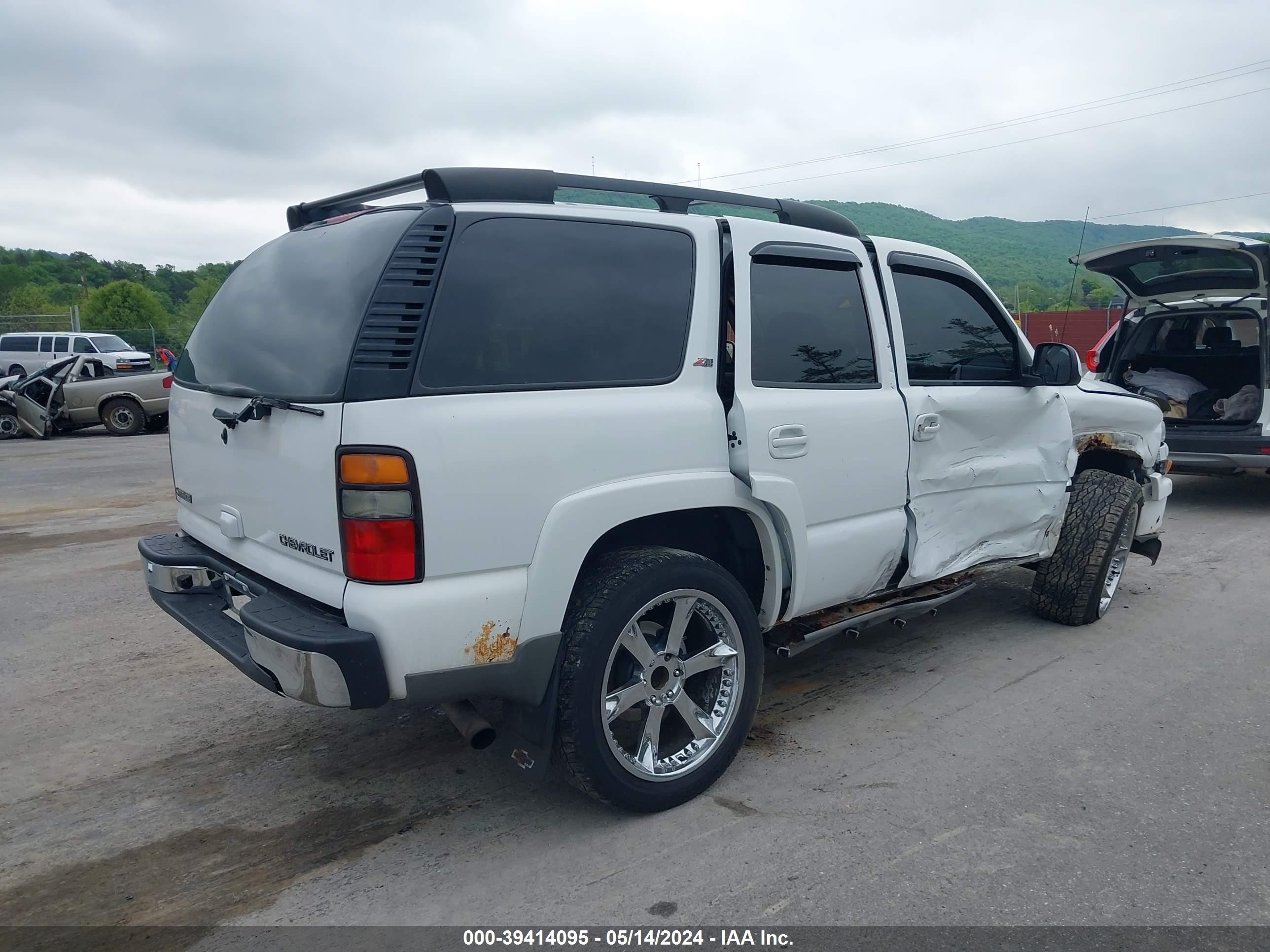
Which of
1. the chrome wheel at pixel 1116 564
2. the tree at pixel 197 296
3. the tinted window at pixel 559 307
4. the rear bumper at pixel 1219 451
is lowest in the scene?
the chrome wheel at pixel 1116 564

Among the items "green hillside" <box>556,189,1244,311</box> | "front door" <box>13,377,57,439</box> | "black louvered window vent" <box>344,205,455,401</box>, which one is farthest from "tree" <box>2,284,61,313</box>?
"black louvered window vent" <box>344,205,455,401</box>

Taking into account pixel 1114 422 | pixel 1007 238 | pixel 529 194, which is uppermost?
pixel 1007 238

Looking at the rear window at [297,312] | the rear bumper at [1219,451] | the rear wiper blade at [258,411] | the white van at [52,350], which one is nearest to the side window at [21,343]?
the white van at [52,350]

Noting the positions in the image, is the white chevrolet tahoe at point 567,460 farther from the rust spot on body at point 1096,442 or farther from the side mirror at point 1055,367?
the rust spot on body at point 1096,442

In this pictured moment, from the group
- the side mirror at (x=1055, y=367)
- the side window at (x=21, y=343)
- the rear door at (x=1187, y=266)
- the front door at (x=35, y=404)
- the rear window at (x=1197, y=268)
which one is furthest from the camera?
the side window at (x=21, y=343)

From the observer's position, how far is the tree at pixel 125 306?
2402 inches

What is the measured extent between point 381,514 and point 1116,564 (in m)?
4.61

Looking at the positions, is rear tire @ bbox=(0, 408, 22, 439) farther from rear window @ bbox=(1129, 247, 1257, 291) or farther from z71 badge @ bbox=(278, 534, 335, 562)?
rear window @ bbox=(1129, 247, 1257, 291)

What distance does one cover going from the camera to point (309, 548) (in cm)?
285

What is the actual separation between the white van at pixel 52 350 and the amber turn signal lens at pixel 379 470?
26907mm

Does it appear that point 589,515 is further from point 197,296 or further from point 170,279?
point 170,279

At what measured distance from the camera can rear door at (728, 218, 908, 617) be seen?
11.4 feet

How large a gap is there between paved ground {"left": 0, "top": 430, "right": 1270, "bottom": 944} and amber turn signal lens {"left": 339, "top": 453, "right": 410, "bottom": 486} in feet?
4.08

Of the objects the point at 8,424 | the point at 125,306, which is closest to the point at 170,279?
the point at 125,306
